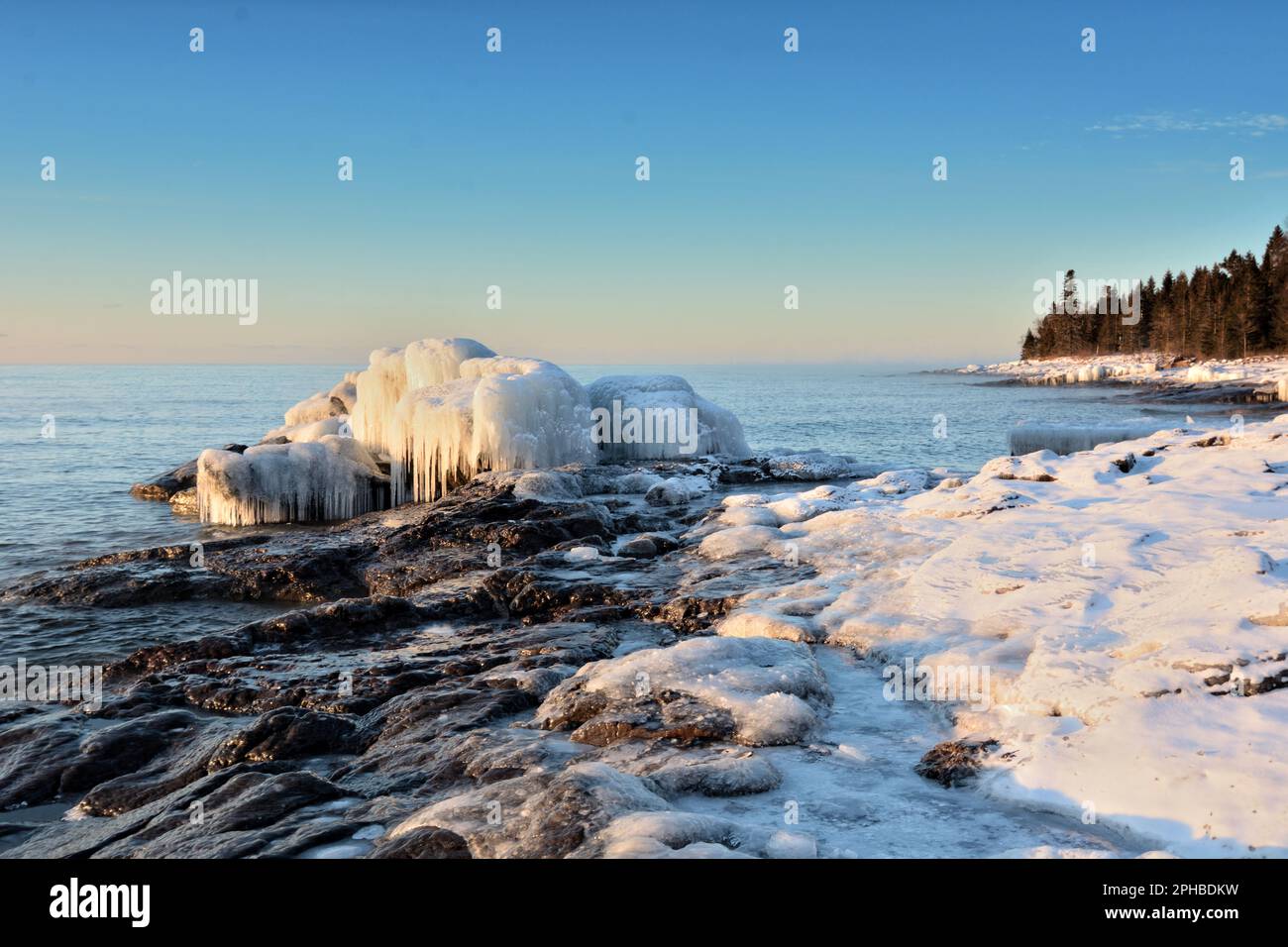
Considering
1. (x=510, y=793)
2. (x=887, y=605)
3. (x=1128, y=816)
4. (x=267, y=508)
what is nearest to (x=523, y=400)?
(x=267, y=508)

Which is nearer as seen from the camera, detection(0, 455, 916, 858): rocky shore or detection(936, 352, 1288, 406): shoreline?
detection(0, 455, 916, 858): rocky shore

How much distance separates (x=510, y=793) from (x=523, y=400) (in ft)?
65.0

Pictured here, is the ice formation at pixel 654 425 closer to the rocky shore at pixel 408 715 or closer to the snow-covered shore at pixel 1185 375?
the rocky shore at pixel 408 715

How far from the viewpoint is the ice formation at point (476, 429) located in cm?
2459

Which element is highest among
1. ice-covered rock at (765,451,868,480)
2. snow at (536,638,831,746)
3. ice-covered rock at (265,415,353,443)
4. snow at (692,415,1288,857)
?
ice-covered rock at (265,415,353,443)

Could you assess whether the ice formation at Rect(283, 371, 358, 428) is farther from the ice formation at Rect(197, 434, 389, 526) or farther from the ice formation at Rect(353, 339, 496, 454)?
the ice formation at Rect(197, 434, 389, 526)

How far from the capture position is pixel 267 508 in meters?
23.8

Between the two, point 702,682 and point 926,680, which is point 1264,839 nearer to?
point 926,680

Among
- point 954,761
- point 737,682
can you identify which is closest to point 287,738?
point 737,682

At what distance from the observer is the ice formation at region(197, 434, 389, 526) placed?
2345 centimetres

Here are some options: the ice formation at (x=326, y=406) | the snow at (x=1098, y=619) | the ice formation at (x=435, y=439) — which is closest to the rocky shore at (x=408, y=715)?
the snow at (x=1098, y=619)

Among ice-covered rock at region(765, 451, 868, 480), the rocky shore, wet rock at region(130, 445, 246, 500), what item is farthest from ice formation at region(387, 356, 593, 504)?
the rocky shore

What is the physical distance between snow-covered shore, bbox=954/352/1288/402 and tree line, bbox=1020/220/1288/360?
9.11 feet

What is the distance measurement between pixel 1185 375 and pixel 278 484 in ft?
264
